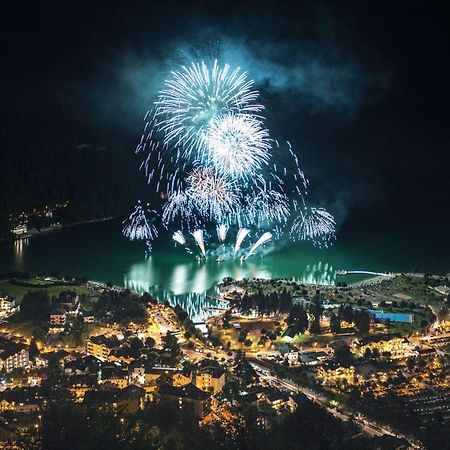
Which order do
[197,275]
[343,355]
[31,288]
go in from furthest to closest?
[197,275] < [31,288] < [343,355]

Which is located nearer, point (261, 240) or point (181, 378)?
point (181, 378)

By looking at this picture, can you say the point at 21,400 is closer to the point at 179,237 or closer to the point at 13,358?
the point at 13,358

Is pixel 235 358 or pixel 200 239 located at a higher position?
pixel 200 239

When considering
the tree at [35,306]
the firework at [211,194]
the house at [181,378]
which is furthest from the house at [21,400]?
the firework at [211,194]

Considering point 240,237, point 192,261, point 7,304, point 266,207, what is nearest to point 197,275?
point 192,261

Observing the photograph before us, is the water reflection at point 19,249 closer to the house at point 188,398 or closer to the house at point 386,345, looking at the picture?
the house at point 386,345

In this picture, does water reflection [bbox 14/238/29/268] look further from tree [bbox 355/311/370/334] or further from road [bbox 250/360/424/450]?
road [bbox 250/360/424/450]
